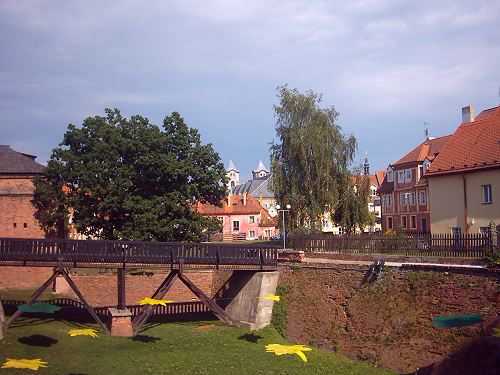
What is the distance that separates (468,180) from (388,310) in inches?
487

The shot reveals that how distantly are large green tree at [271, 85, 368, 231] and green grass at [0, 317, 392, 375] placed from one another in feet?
48.6

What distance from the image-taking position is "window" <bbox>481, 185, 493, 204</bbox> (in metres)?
28.1

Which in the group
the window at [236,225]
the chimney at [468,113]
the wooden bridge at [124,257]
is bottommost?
the wooden bridge at [124,257]

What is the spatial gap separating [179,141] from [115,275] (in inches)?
403

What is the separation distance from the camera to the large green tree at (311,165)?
3659cm

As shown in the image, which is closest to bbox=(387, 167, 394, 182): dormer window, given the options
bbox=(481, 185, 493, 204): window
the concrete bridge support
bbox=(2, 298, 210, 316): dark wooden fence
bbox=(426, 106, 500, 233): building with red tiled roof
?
bbox=(426, 106, 500, 233): building with red tiled roof

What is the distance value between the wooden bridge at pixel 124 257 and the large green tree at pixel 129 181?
25.7 feet

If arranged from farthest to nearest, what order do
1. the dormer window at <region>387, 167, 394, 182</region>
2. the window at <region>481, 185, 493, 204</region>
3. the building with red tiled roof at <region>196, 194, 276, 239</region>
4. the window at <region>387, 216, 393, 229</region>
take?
the building with red tiled roof at <region>196, 194, 276, 239</region>, the dormer window at <region>387, 167, 394, 182</region>, the window at <region>387, 216, 393, 229</region>, the window at <region>481, 185, 493, 204</region>

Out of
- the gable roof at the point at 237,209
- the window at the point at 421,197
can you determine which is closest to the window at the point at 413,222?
the window at the point at 421,197

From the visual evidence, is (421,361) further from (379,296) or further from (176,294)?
(176,294)

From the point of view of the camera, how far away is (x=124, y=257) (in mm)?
23016

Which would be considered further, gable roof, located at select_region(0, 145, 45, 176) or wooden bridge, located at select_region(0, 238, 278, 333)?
gable roof, located at select_region(0, 145, 45, 176)

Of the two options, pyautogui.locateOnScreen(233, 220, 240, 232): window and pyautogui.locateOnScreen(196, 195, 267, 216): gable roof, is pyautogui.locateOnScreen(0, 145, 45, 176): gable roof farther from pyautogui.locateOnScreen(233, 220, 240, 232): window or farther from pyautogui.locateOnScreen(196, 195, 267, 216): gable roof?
pyautogui.locateOnScreen(233, 220, 240, 232): window

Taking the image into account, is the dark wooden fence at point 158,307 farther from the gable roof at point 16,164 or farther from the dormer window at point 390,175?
the dormer window at point 390,175
